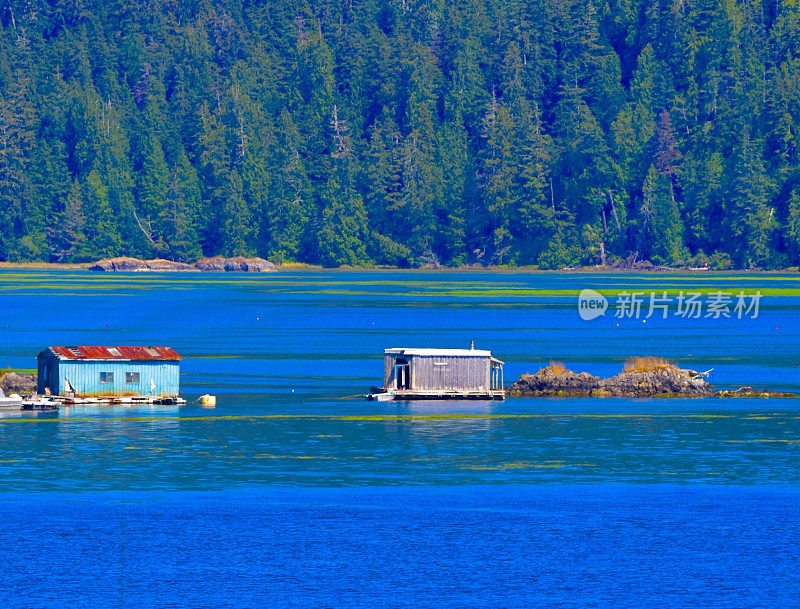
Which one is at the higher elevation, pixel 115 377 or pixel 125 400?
pixel 115 377

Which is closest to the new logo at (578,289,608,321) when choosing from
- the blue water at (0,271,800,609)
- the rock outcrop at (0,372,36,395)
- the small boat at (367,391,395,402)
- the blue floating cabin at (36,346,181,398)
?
the blue water at (0,271,800,609)

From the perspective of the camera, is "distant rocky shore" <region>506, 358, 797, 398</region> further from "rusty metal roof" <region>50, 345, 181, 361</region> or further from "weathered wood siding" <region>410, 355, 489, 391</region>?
"rusty metal roof" <region>50, 345, 181, 361</region>

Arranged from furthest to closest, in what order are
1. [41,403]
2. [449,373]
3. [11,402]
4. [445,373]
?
→ [449,373], [445,373], [11,402], [41,403]

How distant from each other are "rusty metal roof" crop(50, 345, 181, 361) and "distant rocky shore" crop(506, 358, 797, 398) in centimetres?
2135

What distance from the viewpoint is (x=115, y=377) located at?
7781 centimetres

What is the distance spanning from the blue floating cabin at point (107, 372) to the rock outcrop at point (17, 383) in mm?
1874

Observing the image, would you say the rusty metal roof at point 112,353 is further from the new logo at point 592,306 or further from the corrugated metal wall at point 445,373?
the new logo at point 592,306

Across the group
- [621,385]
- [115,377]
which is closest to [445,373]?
[621,385]

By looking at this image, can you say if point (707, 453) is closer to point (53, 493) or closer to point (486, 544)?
point (486, 544)

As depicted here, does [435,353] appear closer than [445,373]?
Yes

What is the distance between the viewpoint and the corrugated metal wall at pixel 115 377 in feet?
253

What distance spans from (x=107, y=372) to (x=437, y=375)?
18.6 meters

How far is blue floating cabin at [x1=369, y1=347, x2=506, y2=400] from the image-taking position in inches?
3194

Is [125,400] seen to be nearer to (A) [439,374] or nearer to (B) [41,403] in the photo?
(B) [41,403]
